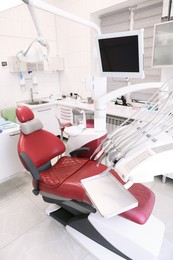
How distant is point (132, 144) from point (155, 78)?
2487 millimetres

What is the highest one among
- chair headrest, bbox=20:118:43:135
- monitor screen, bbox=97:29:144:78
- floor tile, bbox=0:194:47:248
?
monitor screen, bbox=97:29:144:78

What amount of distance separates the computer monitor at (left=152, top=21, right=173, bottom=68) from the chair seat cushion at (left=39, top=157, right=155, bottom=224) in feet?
5.19

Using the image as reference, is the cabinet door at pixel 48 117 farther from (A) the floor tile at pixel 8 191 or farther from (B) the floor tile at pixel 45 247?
(B) the floor tile at pixel 45 247

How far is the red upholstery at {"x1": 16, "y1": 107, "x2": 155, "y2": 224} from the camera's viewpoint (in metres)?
1.37

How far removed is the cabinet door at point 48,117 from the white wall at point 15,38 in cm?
65

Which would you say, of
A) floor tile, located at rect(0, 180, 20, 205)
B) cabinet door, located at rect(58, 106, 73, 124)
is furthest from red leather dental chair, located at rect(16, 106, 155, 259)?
cabinet door, located at rect(58, 106, 73, 124)

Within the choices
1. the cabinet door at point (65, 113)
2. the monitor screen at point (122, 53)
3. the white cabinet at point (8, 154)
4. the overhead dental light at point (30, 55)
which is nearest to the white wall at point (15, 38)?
the cabinet door at point (65, 113)

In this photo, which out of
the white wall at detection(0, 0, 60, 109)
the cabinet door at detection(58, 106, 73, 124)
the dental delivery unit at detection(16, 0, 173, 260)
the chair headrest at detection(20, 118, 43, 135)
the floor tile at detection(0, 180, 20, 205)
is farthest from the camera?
the cabinet door at detection(58, 106, 73, 124)

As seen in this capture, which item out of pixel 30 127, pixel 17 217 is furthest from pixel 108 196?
pixel 17 217

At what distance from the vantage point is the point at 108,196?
3.14 feet

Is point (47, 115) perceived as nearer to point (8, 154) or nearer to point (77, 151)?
point (8, 154)

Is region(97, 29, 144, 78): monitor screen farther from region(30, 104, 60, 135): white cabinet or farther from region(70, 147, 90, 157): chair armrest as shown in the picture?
region(30, 104, 60, 135): white cabinet

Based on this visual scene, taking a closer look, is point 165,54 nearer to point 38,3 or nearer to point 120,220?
point 38,3

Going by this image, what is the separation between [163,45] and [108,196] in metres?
2.10
